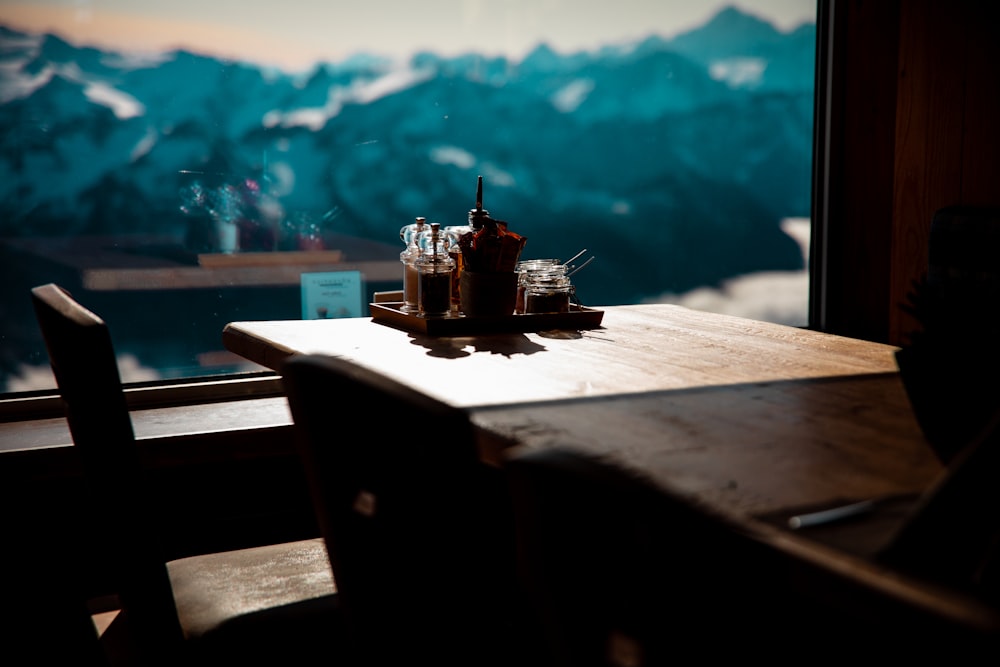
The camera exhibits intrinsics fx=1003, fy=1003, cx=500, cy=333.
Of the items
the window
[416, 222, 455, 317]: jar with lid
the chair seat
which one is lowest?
the chair seat

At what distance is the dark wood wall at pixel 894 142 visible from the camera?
3.06 meters

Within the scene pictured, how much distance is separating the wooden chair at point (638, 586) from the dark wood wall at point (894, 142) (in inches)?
106

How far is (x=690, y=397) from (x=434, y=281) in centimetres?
86

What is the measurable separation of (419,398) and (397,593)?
227 millimetres

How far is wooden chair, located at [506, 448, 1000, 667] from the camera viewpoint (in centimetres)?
62

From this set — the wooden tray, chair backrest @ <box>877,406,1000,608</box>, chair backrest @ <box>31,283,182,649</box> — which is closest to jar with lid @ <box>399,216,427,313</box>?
the wooden tray

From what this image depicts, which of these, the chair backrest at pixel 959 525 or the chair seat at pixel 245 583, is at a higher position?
the chair backrest at pixel 959 525

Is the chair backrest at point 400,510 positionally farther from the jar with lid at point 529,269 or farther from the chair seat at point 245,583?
the jar with lid at point 529,269

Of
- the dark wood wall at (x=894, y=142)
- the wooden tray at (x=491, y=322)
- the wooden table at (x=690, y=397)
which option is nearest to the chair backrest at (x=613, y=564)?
the wooden table at (x=690, y=397)

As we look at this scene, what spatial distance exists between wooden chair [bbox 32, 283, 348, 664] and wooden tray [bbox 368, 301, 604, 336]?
624 mm

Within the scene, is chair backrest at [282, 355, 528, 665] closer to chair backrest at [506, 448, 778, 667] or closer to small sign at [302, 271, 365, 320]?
chair backrest at [506, 448, 778, 667]

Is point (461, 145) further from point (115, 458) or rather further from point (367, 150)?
point (115, 458)

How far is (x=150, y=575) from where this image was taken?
1.30m

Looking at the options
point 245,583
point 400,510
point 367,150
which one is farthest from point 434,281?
point 400,510
